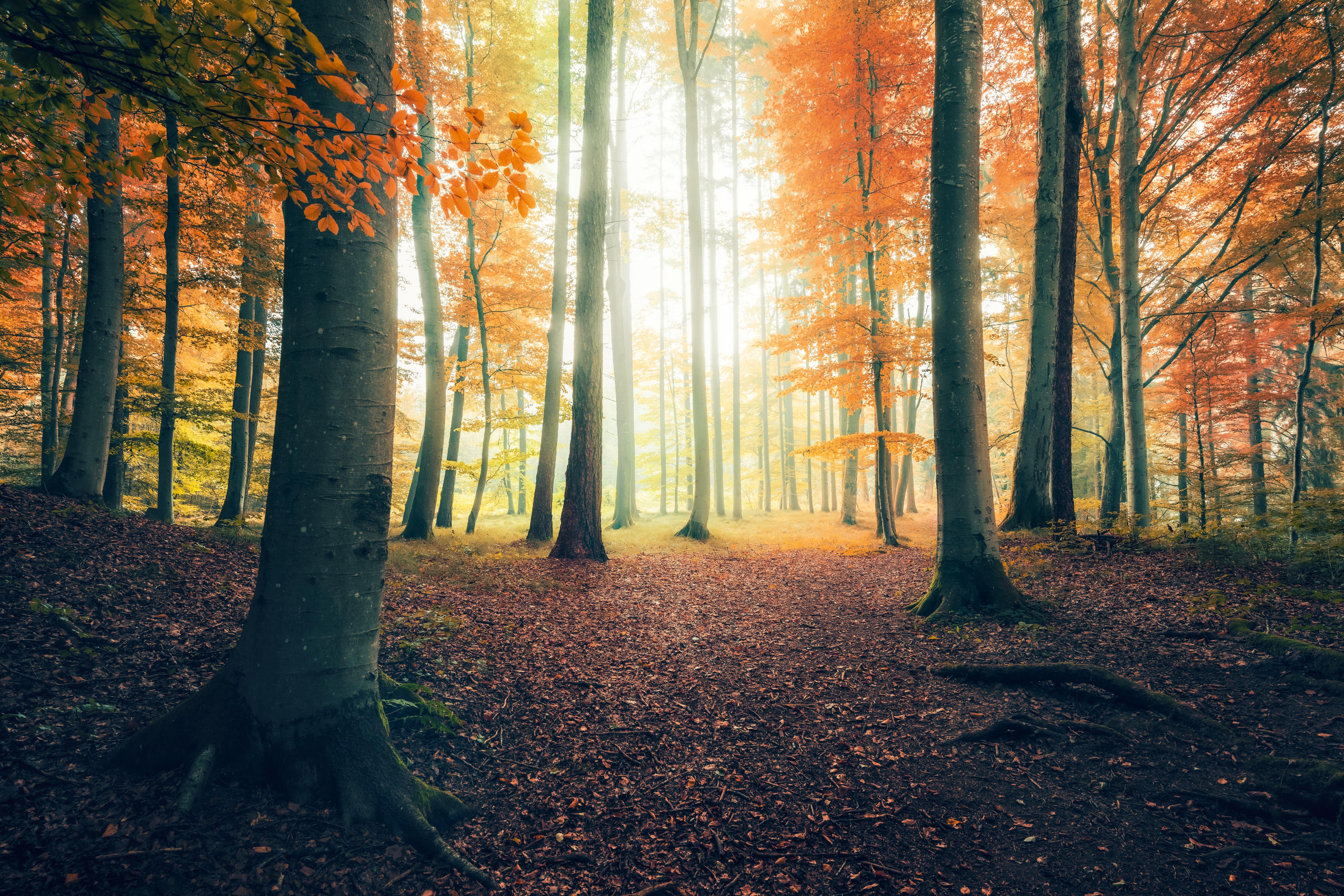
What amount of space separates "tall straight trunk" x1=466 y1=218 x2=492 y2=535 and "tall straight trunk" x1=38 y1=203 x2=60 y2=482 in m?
6.44

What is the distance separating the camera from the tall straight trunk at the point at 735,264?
16094 mm

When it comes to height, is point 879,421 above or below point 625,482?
above

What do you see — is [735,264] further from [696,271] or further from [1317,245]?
[1317,245]

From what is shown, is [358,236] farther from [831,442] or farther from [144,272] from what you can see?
[144,272]

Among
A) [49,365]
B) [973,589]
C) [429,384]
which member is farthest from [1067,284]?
[49,365]

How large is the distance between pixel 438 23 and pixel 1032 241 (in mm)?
14259

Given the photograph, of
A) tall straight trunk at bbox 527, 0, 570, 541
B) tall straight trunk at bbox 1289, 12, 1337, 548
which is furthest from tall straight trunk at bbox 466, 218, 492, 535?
tall straight trunk at bbox 1289, 12, 1337, 548

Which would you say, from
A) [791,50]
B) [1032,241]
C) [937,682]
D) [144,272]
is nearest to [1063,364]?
[1032,241]

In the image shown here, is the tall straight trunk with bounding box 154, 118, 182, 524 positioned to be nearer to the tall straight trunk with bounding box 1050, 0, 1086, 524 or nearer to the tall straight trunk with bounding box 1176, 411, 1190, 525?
the tall straight trunk with bounding box 1050, 0, 1086, 524

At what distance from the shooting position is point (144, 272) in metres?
8.89

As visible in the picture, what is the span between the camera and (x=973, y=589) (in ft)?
16.1

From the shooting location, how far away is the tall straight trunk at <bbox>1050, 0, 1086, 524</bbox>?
7383 mm

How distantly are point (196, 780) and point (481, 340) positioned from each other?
11767 millimetres

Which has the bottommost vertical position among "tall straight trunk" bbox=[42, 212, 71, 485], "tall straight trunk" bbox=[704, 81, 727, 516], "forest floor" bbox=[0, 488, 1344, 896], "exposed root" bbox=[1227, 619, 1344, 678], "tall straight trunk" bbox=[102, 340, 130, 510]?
"forest floor" bbox=[0, 488, 1344, 896]
